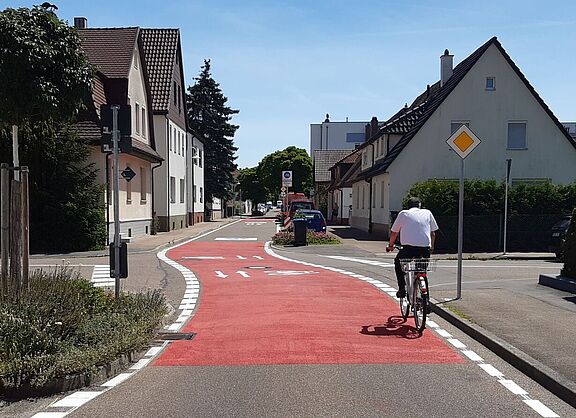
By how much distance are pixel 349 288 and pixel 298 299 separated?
2243 millimetres

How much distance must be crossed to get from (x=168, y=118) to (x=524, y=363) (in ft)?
115

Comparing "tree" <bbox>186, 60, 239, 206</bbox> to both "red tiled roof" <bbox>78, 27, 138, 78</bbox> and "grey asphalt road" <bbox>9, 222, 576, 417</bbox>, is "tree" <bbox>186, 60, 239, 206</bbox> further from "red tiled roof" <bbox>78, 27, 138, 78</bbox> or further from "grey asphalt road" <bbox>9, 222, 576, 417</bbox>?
"grey asphalt road" <bbox>9, 222, 576, 417</bbox>

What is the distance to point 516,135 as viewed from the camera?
34875 millimetres

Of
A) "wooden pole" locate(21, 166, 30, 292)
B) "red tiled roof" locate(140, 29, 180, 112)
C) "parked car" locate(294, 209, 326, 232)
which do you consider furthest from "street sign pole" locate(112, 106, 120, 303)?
"red tiled roof" locate(140, 29, 180, 112)

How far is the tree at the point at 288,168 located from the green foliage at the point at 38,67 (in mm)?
85475

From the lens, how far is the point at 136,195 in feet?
111

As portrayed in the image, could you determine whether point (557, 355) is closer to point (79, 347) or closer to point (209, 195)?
point (79, 347)

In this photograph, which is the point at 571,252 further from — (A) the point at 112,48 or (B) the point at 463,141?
(A) the point at 112,48

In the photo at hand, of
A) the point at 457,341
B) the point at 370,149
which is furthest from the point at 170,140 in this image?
the point at 457,341

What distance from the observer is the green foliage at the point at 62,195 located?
25.8 m

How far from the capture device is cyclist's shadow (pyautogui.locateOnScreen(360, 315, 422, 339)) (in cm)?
962

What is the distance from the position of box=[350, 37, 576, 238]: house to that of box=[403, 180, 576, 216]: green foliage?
682 centimetres

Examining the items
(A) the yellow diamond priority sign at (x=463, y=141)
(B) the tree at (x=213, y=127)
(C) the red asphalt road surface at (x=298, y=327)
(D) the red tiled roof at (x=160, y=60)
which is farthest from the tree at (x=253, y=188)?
(A) the yellow diamond priority sign at (x=463, y=141)

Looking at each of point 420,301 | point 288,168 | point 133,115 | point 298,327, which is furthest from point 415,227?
point 288,168
